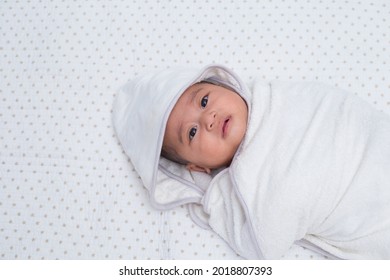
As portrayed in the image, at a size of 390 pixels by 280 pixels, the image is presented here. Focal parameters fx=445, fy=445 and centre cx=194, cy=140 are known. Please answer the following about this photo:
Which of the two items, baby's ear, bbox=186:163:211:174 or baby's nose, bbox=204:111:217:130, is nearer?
baby's nose, bbox=204:111:217:130

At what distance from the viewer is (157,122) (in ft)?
3.61

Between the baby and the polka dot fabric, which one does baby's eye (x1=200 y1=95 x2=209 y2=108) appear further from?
the polka dot fabric

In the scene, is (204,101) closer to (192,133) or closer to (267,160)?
(192,133)

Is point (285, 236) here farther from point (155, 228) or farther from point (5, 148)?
point (5, 148)

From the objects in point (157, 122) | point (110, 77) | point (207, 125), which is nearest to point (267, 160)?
point (207, 125)

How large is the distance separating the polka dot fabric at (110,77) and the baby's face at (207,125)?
17 cm

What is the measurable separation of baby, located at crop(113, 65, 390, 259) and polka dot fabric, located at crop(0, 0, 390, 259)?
0.07m

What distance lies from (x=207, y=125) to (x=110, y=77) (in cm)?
40

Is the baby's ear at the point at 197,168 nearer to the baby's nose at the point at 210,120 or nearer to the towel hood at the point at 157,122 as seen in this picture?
the towel hood at the point at 157,122

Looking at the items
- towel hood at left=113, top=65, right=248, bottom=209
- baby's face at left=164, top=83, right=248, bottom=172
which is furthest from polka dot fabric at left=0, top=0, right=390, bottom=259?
baby's face at left=164, top=83, right=248, bottom=172

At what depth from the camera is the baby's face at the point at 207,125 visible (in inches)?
43.5

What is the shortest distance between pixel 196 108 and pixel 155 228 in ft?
1.10

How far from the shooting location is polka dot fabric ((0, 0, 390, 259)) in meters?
1.18

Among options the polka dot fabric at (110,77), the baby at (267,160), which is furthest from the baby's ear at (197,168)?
the polka dot fabric at (110,77)
